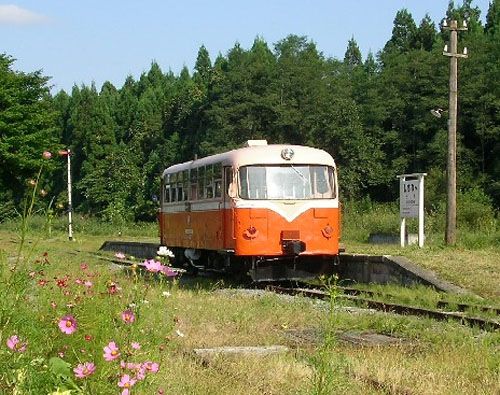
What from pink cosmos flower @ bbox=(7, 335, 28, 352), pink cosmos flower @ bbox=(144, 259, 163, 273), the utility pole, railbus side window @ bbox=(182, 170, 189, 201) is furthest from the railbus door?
pink cosmos flower @ bbox=(7, 335, 28, 352)

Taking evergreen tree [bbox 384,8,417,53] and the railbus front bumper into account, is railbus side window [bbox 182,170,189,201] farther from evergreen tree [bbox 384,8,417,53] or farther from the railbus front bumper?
evergreen tree [bbox 384,8,417,53]

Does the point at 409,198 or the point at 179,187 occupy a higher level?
the point at 179,187

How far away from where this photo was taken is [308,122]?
73000 millimetres

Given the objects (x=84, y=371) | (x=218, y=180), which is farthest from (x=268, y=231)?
(x=84, y=371)

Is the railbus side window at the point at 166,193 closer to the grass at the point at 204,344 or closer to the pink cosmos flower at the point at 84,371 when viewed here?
the grass at the point at 204,344

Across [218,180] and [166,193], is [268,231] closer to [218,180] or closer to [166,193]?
[218,180]

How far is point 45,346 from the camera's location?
559cm

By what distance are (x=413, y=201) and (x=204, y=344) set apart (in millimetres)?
14728

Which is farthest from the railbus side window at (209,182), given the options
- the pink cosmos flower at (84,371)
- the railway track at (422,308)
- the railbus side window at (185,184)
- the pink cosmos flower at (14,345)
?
the pink cosmos flower at (84,371)

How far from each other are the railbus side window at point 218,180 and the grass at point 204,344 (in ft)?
17.1

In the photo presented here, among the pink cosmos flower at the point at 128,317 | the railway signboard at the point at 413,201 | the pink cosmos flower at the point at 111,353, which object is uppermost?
the railway signboard at the point at 413,201

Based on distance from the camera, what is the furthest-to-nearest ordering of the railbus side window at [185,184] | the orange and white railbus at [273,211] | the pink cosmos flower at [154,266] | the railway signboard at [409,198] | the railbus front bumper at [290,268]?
the railway signboard at [409,198], the railbus side window at [185,184], the railbus front bumper at [290,268], the orange and white railbus at [273,211], the pink cosmos flower at [154,266]

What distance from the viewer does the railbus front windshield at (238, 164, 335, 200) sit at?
1689 centimetres

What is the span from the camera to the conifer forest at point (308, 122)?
181 ft
